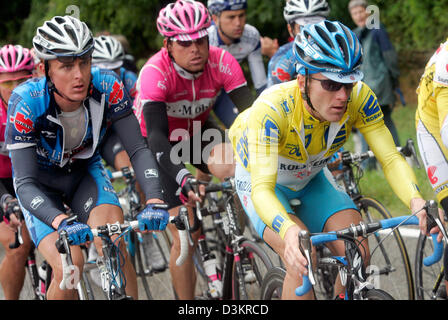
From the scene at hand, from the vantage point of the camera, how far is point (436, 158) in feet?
13.6

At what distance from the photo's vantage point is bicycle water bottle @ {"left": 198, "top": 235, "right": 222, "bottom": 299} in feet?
17.5

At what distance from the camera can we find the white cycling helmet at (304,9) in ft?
20.1

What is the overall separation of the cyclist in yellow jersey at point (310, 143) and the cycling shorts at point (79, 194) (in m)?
1.05

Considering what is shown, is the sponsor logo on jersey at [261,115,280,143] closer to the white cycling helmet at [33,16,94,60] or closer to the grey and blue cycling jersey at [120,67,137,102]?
the white cycling helmet at [33,16,94,60]

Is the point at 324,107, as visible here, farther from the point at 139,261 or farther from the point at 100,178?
the point at 139,261

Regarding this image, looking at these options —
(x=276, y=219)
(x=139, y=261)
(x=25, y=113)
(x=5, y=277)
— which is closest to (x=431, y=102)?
(x=276, y=219)

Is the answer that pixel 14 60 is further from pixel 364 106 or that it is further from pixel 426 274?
pixel 426 274

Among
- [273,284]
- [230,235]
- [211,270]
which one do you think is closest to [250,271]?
[230,235]

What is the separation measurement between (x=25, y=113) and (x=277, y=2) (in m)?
7.18

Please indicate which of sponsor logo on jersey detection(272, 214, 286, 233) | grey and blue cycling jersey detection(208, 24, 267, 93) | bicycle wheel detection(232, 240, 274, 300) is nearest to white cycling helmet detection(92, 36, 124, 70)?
grey and blue cycling jersey detection(208, 24, 267, 93)

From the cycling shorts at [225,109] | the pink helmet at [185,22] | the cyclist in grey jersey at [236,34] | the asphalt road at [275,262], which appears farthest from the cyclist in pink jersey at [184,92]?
the cyclist in grey jersey at [236,34]

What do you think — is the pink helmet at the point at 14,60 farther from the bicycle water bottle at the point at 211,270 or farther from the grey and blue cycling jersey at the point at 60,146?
the bicycle water bottle at the point at 211,270

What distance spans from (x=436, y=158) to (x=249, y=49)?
348cm

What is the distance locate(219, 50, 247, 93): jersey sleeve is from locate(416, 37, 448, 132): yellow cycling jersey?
180cm
